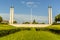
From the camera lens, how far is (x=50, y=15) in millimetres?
Answer: 37594

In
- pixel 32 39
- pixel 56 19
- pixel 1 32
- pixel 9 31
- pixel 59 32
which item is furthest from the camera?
pixel 56 19

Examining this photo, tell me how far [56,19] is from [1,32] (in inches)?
1361

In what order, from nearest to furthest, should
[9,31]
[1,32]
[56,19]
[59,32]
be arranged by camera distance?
[1,32]
[9,31]
[59,32]
[56,19]

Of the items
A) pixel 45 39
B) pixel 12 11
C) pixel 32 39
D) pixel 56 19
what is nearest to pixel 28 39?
pixel 32 39

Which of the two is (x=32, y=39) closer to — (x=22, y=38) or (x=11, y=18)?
(x=22, y=38)

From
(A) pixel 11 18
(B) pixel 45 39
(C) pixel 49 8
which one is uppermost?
(C) pixel 49 8

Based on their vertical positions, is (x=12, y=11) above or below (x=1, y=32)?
above

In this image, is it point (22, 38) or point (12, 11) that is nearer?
point (22, 38)

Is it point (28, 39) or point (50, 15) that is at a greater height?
point (50, 15)

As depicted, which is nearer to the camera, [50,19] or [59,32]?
[59,32]

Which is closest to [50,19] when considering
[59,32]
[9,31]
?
[59,32]

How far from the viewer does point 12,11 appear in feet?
122

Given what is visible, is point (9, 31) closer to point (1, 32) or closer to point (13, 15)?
point (1, 32)

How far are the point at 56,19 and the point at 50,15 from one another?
1251cm
